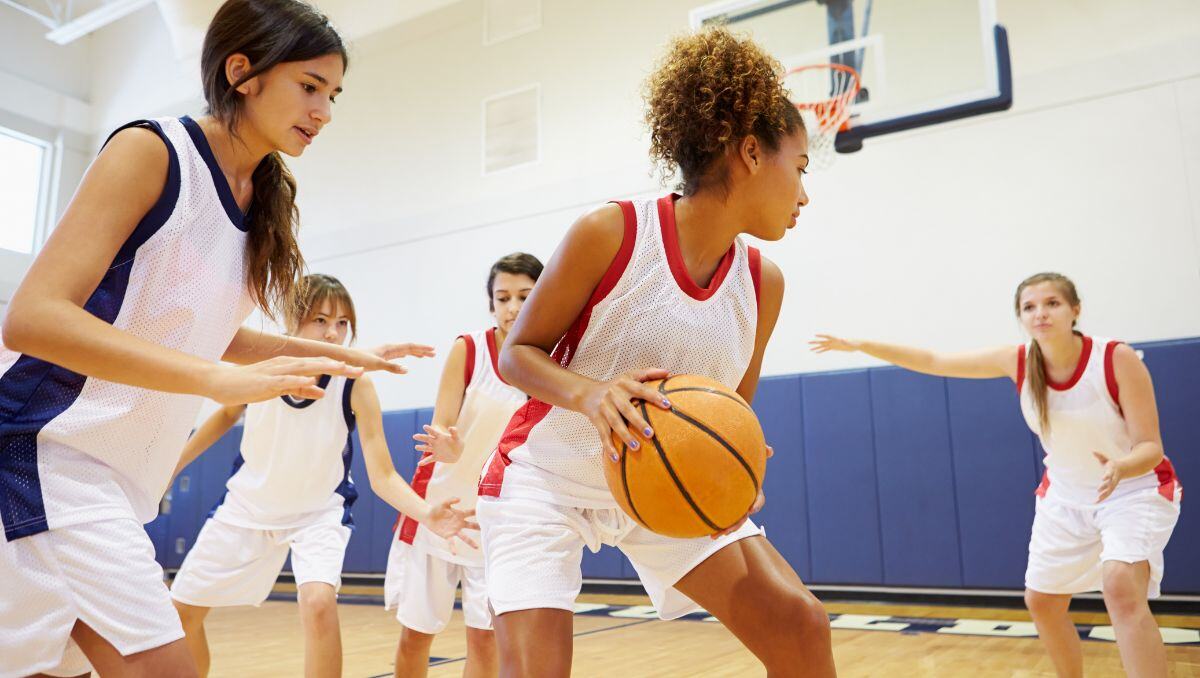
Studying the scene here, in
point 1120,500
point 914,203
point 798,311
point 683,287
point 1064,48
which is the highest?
point 1064,48

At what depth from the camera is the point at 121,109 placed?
10.8 meters

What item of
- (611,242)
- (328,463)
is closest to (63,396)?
(611,242)

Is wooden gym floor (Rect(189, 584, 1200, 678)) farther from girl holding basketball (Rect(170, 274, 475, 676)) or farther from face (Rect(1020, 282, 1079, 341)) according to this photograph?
face (Rect(1020, 282, 1079, 341))

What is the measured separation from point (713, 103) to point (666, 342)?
507 millimetres

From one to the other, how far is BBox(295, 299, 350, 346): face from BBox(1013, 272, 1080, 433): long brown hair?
2857mm

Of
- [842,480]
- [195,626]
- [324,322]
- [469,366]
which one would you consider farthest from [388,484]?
[842,480]

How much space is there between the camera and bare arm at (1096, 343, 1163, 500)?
9.90 ft

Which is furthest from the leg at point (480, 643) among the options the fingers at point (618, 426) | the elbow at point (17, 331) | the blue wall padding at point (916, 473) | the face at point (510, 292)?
the blue wall padding at point (916, 473)

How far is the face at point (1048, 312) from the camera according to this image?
356 cm

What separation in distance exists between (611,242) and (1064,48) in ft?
18.5

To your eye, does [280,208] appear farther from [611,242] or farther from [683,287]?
[683,287]

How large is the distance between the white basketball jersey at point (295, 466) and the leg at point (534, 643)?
1930 mm

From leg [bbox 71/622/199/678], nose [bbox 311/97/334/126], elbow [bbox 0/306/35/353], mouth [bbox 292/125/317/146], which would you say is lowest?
leg [bbox 71/622/199/678]

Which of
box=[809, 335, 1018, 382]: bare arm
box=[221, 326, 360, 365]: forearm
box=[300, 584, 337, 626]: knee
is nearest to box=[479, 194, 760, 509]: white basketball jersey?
box=[221, 326, 360, 365]: forearm
